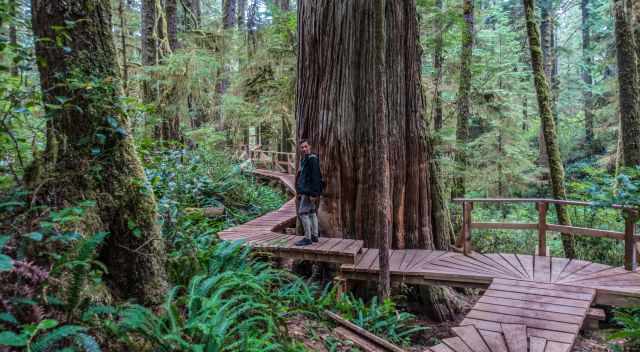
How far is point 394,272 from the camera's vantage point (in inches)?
202

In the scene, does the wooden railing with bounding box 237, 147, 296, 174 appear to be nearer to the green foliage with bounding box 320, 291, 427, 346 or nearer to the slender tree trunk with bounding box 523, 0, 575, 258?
the slender tree trunk with bounding box 523, 0, 575, 258

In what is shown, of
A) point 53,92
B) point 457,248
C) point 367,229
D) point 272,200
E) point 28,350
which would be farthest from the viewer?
point 272,200

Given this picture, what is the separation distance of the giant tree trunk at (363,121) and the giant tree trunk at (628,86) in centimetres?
332

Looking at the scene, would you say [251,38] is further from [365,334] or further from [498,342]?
[498,342]

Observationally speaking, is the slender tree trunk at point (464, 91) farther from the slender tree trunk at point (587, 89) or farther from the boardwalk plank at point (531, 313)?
the slender tree trunk at point (587, 89)

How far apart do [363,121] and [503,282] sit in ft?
9.74

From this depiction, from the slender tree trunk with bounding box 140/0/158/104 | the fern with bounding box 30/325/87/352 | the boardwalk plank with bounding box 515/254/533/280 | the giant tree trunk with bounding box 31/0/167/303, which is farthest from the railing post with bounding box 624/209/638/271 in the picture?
the slender tree trunk with bounding box 140/0/158/104

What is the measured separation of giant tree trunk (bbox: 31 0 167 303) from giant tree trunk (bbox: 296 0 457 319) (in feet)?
11.9

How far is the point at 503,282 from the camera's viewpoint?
15.6 ft

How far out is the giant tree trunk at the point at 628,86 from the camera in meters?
6.40

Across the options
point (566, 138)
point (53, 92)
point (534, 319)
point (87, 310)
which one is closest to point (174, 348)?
point (87, 310)

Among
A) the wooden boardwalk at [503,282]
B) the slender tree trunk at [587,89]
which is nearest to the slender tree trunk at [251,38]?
the wooden boardwalk at [503,282]

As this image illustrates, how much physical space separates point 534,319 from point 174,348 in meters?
3.33

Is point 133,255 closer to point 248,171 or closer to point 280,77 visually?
point 248,171
